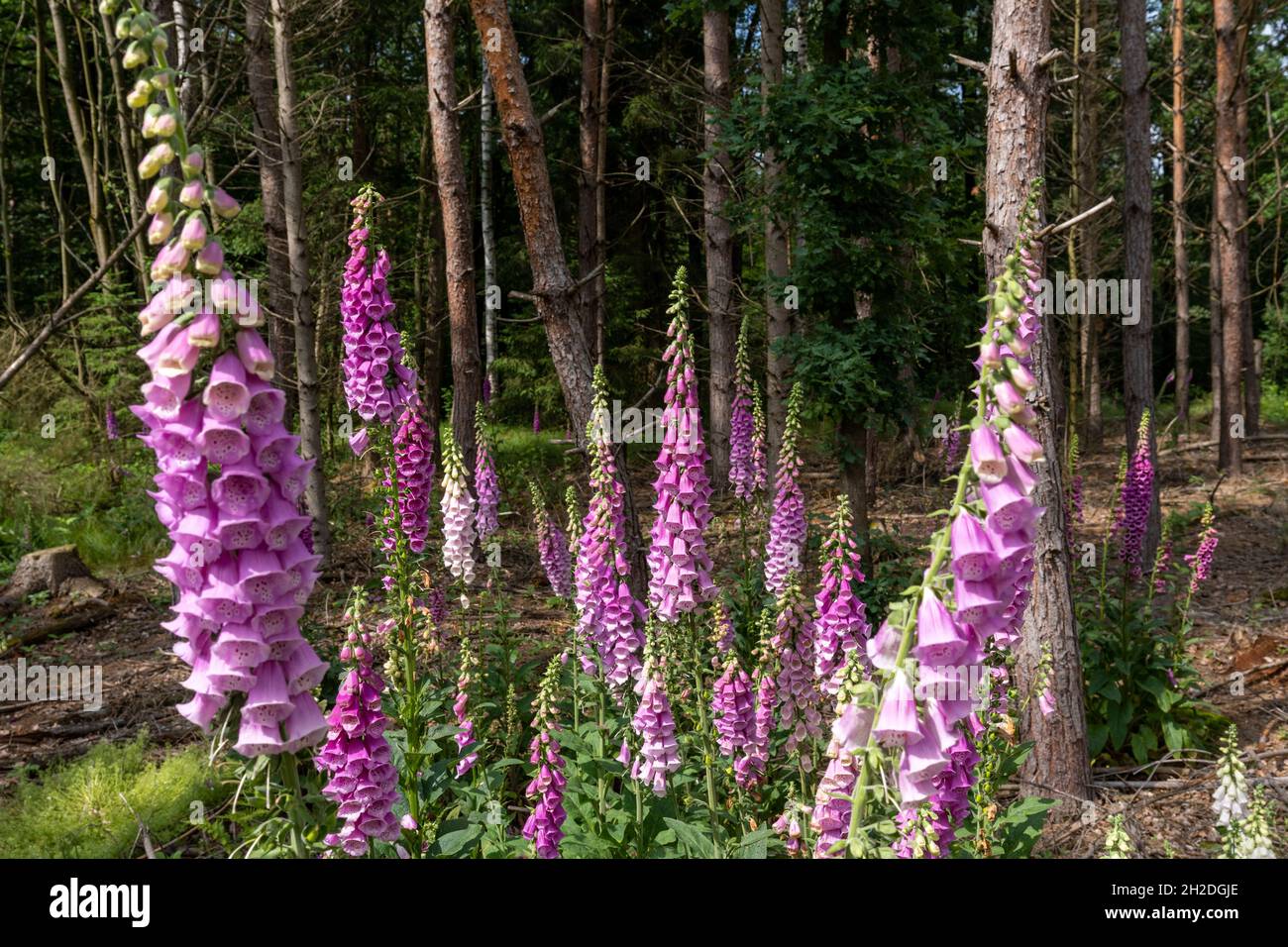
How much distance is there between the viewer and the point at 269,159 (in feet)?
28.7

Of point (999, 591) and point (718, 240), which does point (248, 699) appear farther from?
point (718, 240)

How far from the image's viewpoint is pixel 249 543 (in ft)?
5.91

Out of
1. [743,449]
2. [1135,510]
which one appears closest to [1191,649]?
[1135,510]

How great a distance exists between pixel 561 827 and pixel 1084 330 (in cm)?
1567

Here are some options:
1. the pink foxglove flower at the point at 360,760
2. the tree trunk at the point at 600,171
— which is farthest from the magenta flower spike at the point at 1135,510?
the tree trunk at the point at 600,171

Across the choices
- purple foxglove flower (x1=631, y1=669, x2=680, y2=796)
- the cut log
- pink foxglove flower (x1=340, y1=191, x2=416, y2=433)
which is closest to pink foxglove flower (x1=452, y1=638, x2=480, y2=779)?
purple foxglove flower (x1=631, y1=669, x2=680, y2=796)

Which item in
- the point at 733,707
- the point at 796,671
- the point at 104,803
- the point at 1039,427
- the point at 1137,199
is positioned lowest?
the point at 104,803

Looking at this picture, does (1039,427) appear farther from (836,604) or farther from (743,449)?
(743,449)

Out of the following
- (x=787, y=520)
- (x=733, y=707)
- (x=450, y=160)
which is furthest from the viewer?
(x=450, y=160)

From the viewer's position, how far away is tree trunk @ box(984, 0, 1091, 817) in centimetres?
498

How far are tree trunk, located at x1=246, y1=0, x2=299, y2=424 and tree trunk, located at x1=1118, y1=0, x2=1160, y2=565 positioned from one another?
8.23 metres

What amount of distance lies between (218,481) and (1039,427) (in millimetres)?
4356

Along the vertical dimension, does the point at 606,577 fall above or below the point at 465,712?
above
